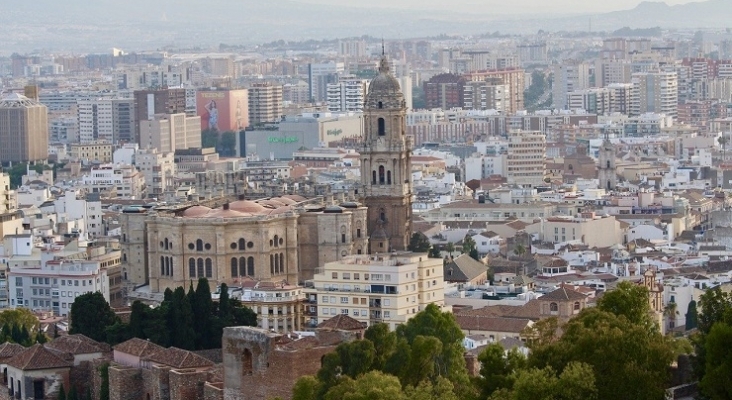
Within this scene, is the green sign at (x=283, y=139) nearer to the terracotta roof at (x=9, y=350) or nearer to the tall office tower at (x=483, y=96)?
the tall office tower at (x=483, y=96)

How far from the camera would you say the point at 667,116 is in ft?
452

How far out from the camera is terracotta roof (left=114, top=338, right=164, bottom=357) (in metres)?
43.3

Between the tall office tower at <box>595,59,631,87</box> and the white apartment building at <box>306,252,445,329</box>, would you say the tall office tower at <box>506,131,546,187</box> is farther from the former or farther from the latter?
the tall office tower at <box>595,59,631,87</box>

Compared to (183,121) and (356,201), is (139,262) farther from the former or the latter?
(183,121)

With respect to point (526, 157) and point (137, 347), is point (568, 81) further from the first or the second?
point (137, 347)

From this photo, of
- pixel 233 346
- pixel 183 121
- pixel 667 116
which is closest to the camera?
pixel 233 346

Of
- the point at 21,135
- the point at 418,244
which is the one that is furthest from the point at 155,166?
the point at 418,244

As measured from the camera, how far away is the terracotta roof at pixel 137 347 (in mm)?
43312

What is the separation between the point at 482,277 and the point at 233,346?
20411 millimetres

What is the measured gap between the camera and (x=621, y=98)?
151250 mm

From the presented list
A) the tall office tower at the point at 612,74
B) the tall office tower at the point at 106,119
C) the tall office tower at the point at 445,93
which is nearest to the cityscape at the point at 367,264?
the tall office tower at the point at 106,119

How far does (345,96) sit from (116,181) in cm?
5001

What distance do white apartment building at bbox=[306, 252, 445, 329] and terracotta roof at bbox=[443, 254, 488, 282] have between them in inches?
289

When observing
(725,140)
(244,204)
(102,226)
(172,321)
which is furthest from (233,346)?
(725,140)
